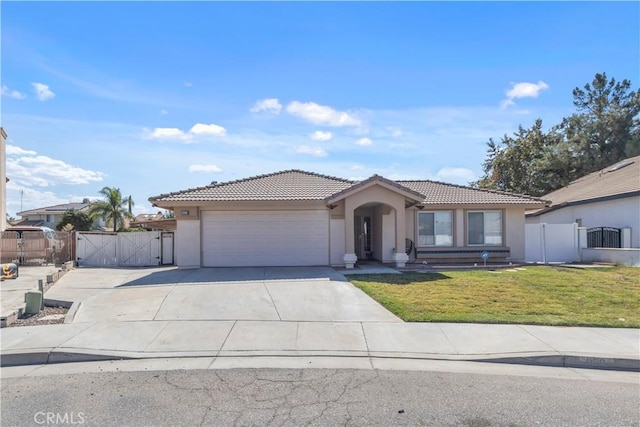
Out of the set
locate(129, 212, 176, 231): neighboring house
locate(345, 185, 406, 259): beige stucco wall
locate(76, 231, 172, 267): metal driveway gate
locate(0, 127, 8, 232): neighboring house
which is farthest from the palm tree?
locate(345, 185, 406, 259): beige stucco wall

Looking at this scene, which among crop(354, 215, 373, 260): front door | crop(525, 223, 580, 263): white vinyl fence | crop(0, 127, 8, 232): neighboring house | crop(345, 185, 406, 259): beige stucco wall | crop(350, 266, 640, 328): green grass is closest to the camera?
crop(350, 266, 640, 328): green grass

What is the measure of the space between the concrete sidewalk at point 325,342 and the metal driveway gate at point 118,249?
470 inches

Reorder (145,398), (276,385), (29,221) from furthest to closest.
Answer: (29,221) → (276,385) → (145,398)

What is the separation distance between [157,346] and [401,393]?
4258mm

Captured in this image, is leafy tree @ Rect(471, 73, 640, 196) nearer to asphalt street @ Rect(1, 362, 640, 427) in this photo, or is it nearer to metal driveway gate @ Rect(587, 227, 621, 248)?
metal driveway gate @ Rect(587, 227, 621, 248)

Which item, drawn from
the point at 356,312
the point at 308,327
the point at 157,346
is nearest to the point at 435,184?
the point at 356,312

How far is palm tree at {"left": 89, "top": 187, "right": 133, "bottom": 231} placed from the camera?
4919cm

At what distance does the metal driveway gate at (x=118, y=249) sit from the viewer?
65.5ft

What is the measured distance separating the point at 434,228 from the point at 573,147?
2522 centimetres

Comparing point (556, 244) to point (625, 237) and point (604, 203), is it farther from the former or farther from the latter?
point (604, 203)

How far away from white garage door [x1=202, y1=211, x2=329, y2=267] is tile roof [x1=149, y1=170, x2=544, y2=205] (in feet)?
2.54

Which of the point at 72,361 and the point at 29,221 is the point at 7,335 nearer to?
the point at 72,361

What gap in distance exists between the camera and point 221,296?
1100cm

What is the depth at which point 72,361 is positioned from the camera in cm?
661
